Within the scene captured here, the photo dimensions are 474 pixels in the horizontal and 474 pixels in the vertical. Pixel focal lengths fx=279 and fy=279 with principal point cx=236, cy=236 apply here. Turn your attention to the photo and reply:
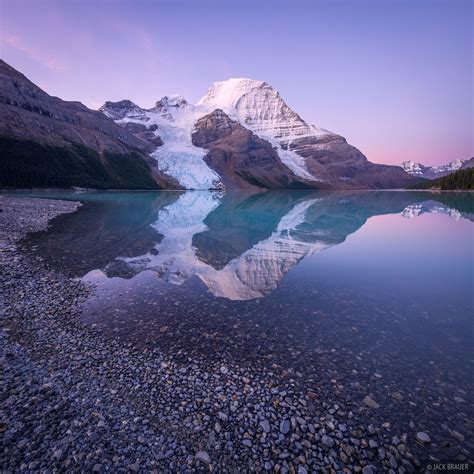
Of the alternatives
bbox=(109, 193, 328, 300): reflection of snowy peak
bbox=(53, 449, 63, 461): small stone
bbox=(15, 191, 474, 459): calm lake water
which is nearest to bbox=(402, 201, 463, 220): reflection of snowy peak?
bbox=(15, 191, 474, 459): calm lake water

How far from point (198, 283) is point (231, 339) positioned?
6946 millimetres

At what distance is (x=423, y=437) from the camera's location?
7027 millimetres

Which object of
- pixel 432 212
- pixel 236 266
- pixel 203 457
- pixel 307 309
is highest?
pixel 432 212

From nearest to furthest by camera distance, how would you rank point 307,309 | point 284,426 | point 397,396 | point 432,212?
1. point 284,426
2. point 397,396
3. point 307,309
4. point 432,212

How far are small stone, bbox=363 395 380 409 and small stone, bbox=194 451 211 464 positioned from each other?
4770mm

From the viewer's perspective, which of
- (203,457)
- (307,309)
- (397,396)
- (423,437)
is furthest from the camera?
(307,309)

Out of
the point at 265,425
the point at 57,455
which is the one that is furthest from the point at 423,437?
the point at 57,455

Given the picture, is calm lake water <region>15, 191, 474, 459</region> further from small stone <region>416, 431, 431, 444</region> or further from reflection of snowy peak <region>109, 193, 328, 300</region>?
small stone <region>416, 431, 431, 444</region>

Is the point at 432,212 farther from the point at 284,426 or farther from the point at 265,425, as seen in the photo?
the point at 265,425

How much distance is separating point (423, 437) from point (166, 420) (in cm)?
655

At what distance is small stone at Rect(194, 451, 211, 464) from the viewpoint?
20.5 feet

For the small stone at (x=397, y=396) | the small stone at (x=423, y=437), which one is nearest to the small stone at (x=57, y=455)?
the small stone at (x=423, y=437)

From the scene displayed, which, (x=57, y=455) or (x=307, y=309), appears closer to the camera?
(x=57, y=455)

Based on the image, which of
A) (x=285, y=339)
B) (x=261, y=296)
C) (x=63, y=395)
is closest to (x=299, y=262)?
(x=261, y=296)
